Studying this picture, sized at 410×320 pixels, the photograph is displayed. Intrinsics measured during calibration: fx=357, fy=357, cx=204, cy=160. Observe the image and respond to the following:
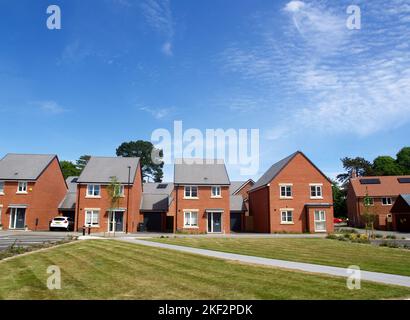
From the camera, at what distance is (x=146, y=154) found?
339 feet

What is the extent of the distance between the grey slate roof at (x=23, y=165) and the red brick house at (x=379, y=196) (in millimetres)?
45159

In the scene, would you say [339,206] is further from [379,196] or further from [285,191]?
[285,191]

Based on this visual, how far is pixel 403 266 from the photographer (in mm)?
14000

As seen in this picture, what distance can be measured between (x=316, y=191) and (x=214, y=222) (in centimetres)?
1276

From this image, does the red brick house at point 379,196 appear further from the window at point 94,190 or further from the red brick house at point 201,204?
the window at point 94,190

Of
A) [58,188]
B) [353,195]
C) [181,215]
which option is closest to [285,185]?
[181,215]

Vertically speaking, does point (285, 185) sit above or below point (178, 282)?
above

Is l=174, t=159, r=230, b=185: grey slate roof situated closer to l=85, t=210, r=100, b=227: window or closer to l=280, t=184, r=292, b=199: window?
l=280, t=184, r=292, b=199: window

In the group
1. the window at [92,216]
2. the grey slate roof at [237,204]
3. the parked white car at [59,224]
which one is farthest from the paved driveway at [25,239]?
the grey slate roof at [237,204]

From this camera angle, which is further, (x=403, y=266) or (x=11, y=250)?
(x=11, y=250)

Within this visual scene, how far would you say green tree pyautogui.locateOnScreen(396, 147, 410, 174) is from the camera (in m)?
88.4

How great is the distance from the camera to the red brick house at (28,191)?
4197 centimetres
